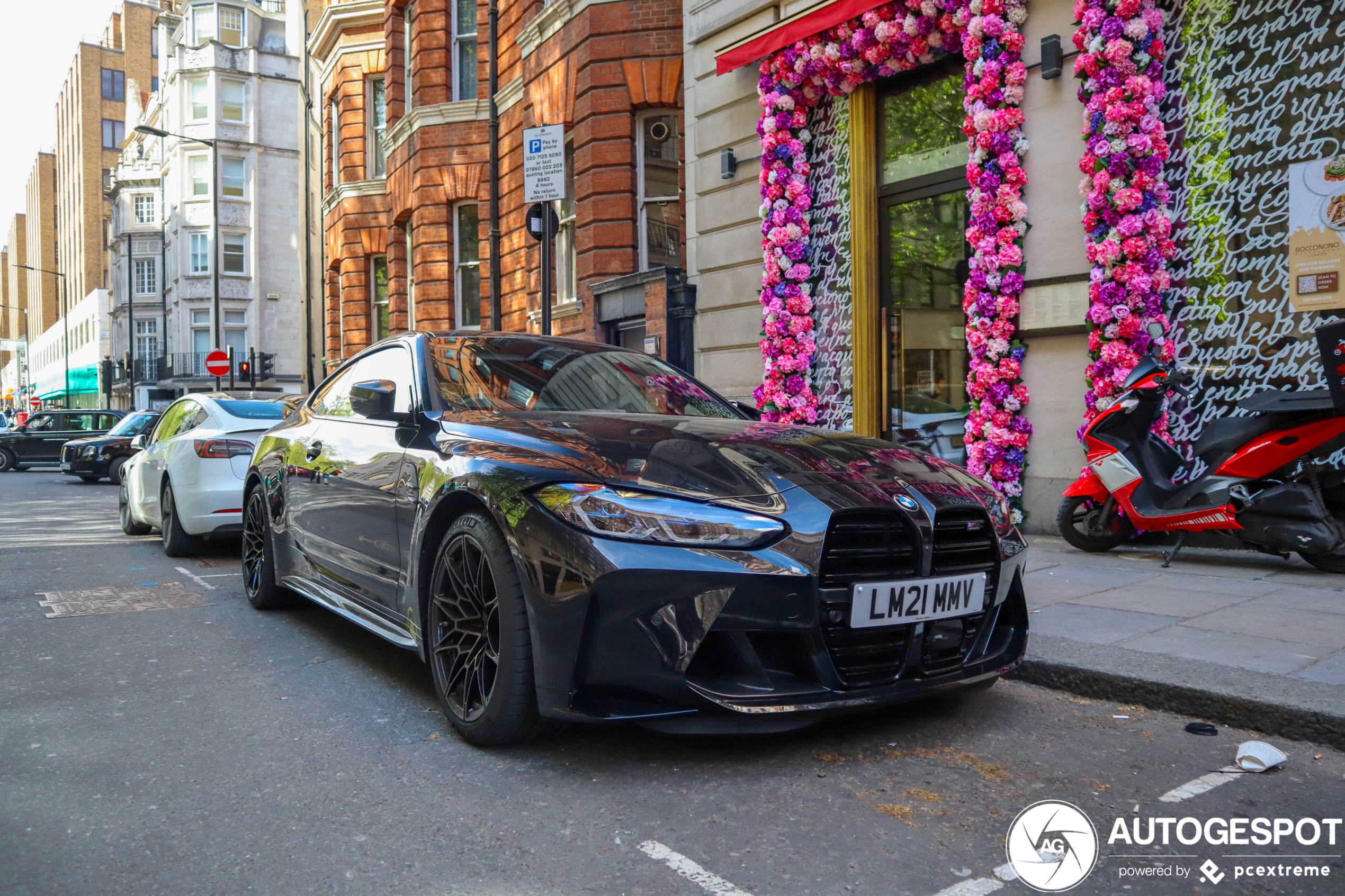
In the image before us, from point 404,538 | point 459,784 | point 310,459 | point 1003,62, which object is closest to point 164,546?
point 310,459

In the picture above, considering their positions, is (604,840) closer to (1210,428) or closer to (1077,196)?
(1210,428)

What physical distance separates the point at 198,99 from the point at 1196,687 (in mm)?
60176

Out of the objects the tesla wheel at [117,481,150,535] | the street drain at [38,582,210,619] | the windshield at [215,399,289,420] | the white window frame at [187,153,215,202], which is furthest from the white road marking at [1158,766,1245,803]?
the white window frame at [187,153,215,202]

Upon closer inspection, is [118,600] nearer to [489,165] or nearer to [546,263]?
[546,263]

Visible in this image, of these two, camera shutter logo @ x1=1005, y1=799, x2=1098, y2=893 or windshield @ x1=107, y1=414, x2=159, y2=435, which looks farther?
windshield @ x1=107, y1=414, x2=159, y2=435

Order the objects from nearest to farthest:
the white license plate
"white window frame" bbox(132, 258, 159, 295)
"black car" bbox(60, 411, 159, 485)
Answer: the white license plate
"black car" bbox(60, 411, 159, 485)
"white window frame" bbox(132, 258, 159, 295)

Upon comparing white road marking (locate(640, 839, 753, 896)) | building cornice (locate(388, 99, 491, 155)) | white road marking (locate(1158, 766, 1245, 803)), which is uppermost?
building cornice (locate(388, 99, 491, 155))

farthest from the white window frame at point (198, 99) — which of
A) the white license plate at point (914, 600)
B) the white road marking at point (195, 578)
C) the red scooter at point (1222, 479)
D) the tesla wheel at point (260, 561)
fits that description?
the white license plate at point (914, 600)

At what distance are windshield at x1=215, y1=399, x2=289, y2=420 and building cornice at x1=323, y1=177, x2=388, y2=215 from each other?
53.6ft

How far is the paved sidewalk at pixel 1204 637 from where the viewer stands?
3666mm

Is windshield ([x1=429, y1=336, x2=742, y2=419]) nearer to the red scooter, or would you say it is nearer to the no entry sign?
the red scooter

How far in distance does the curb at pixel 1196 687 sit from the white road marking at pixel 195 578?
17.2 ft

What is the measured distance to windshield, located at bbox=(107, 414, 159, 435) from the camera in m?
20.9

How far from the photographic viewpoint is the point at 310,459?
5184 millimetres
